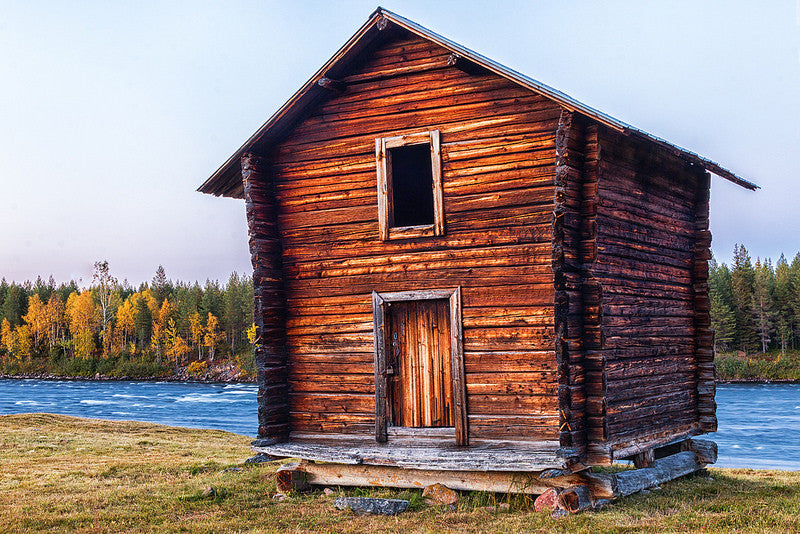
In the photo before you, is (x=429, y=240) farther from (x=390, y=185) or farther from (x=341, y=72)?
(x=341, y=72)

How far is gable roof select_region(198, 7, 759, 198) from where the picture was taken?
1069 centimetres

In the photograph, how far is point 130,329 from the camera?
3573 inches

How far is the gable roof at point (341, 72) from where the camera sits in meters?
10.7

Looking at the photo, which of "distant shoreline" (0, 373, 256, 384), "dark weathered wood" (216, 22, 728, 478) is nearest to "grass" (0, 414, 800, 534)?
"dark weathered wood" (216, 22, 728, 478)

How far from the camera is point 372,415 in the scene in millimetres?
12250

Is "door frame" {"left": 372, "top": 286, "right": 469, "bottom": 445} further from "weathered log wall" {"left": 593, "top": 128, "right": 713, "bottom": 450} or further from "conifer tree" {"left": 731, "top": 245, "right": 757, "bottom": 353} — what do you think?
"conifer tree" {"left": 731, "top": 245, "right": 757, "bottom": 353}

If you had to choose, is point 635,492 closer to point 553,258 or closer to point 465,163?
point 553,258

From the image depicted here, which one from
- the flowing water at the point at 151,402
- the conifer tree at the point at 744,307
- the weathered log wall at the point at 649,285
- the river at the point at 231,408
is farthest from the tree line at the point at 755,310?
the weathered log wall at the point at 649,285

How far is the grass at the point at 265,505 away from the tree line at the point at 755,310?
59870 millimetres

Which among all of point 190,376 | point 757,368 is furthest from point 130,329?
point 757,368

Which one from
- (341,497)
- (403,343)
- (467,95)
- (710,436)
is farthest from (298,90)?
(710,436)

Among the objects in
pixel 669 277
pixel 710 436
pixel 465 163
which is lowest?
pixel 710 436

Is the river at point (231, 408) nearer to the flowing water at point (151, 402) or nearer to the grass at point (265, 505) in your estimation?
the flowing water at point (151, 402)

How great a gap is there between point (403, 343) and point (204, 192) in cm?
514
